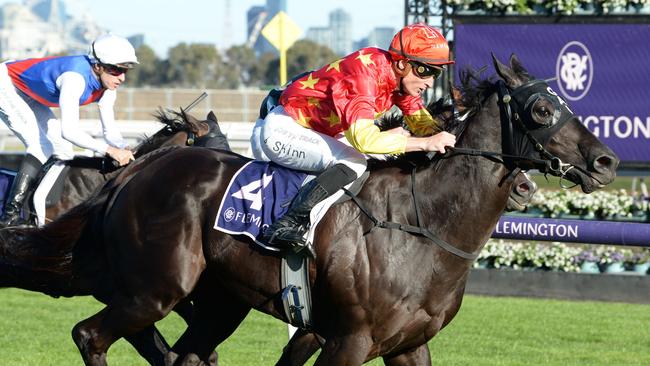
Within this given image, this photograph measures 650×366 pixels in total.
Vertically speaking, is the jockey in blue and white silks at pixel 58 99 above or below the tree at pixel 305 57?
above

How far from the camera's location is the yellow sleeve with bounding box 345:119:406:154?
15.5 feet

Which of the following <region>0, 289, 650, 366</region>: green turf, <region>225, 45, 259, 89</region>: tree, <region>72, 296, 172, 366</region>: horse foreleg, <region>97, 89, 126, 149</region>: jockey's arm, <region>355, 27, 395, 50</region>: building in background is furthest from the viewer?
<region>225, 45, 259, 89</region>: tree

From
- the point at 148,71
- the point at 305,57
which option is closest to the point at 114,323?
the point at 305,57

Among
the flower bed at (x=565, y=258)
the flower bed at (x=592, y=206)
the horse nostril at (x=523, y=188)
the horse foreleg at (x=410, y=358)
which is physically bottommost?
the flower bed at (x=565, y=258)

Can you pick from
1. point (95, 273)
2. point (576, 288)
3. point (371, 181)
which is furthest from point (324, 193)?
point (576, 288)

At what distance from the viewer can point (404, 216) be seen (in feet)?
16.4

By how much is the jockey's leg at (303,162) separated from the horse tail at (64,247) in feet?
3.33

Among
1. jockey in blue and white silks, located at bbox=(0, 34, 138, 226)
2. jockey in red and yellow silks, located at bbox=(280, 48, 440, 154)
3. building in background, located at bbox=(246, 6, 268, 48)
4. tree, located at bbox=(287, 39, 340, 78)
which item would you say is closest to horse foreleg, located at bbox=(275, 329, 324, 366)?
jockey in red and yellow silks, located at bbox=(280, 48, 440, 154)

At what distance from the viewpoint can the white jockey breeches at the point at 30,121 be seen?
23.0 feet

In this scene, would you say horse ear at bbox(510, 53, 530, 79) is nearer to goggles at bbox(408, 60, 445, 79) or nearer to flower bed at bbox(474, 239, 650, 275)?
goggles at bbox(408, 60, 445, 79)

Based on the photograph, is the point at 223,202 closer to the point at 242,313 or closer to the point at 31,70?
the point at 242,313

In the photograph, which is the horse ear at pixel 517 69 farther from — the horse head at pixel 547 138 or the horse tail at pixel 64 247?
the horse tail at pixel 64 247

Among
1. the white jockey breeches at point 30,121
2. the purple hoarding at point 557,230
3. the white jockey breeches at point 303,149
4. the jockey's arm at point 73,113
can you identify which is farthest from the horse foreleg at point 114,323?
the purple hoarding at point 557,230

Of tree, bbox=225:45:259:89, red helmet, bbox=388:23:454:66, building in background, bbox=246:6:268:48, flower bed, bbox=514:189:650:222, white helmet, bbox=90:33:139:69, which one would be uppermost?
red helmet, bbox=388:23:454:66
